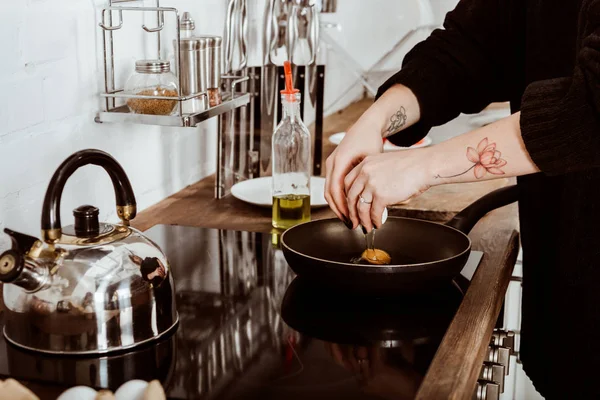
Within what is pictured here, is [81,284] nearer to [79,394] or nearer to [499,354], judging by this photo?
[79,394]

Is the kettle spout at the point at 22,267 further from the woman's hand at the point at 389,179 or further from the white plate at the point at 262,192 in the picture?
the white plate at the point at 262,192

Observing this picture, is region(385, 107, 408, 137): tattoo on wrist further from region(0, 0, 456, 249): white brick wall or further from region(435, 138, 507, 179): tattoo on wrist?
region(0, 0, 456, 249): white brick wall

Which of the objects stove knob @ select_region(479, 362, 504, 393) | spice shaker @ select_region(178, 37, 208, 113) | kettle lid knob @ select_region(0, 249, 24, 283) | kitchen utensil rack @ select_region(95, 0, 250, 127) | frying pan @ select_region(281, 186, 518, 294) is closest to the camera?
kettle lid knob @ select_region(0, 249, 24, 283)

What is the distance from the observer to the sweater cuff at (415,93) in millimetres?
1524

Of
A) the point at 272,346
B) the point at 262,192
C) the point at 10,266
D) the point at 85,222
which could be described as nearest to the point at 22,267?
the point at 10,266

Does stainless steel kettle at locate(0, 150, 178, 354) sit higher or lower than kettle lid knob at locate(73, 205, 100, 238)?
lower

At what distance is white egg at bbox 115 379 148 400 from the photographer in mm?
863

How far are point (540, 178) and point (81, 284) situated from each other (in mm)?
882

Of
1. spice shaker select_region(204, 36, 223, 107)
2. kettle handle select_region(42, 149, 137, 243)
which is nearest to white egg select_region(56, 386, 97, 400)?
kettle handle select_region(42, 149, 137, 243)

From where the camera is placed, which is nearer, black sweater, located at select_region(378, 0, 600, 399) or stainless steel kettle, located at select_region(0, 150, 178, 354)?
stainless steel kettle, located at select_region(0, 150, 178, 354)

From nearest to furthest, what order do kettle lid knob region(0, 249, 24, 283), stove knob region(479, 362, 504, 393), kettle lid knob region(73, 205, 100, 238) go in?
kettle lid knob region(0, 249, 24, 283) → kettle lid knob region(73, 205, 100, 238) → stove knob region(479, 362, 504, 393)

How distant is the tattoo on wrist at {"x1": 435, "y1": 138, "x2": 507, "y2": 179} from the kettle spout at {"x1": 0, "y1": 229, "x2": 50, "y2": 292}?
1.84ft

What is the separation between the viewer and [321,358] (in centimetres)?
108

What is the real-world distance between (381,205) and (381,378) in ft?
0.86
